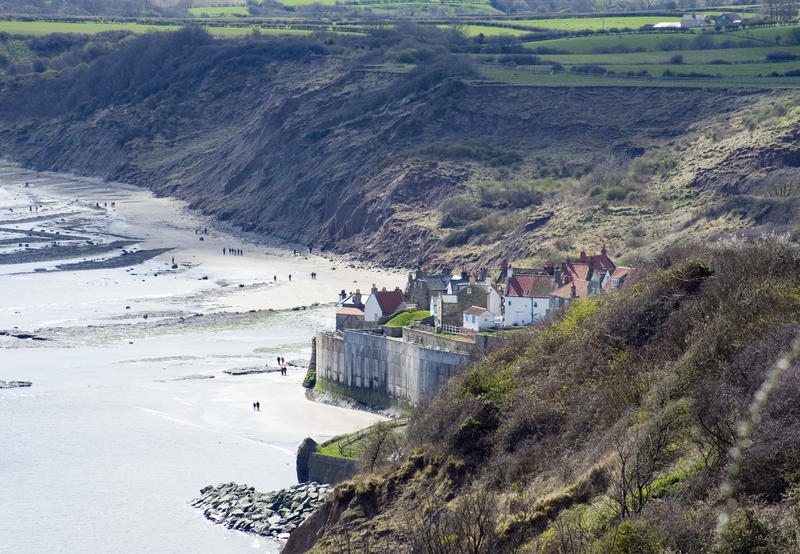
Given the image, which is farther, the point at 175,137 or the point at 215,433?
the point at 175,137

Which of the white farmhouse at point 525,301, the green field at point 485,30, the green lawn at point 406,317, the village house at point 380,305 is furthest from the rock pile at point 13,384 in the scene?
the green field at point 485,30

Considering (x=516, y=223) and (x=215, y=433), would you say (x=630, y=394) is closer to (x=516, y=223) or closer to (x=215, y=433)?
(x=215, y=433)

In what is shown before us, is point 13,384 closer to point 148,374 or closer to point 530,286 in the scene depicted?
point 148,374

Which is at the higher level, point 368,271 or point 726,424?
point 726,424

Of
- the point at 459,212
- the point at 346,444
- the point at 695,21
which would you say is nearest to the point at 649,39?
the point at 695,21

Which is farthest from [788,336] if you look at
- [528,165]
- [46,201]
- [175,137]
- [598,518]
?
[175,137]

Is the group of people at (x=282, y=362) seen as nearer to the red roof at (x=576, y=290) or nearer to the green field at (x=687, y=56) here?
the red roof at (x=576, y=290)
